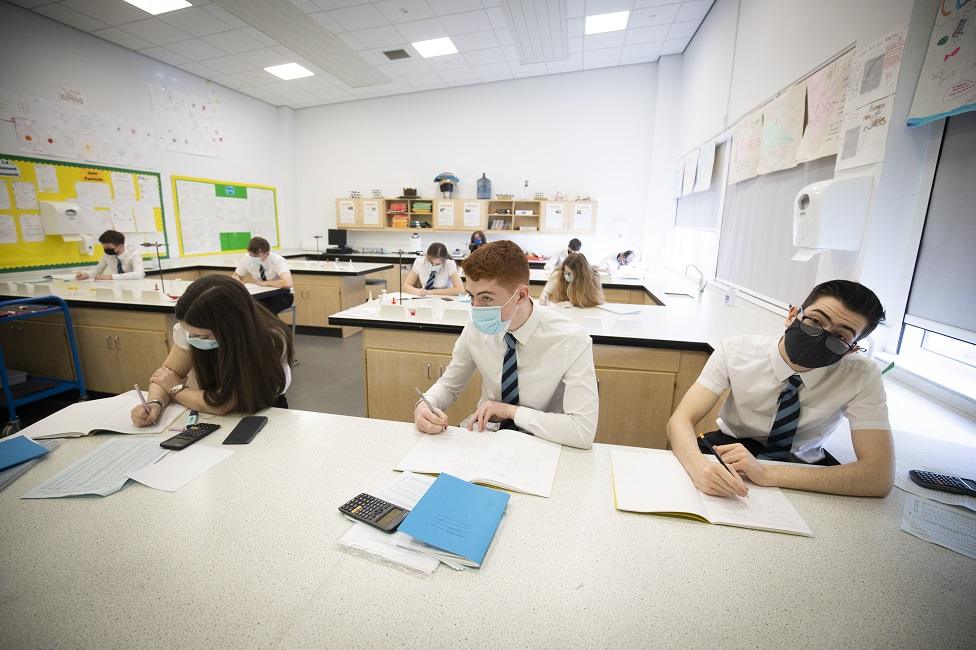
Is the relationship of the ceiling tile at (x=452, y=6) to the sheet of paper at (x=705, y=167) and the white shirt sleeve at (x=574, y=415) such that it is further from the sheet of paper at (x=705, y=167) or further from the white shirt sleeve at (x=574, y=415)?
the white shirt sleeve at (x=574, y=415)

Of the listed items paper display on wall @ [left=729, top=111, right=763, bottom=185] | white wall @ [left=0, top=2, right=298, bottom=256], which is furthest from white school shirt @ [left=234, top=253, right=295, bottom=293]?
paper display on wall @ [left=729, top=111, right=763, bottom=185]

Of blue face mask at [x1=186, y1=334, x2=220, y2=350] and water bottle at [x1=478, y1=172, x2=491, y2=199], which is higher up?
water bottle at [x1=478, y1=172, x2=491, y2=199]

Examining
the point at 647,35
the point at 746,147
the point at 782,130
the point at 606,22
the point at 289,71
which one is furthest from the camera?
the point at 289,71

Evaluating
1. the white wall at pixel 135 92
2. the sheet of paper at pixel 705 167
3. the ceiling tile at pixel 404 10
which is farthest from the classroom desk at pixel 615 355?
the white wall at pixel 135 92

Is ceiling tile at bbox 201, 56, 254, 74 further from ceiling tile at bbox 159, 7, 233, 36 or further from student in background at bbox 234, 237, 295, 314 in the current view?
student in background at bbox 234, 237, 295, 314

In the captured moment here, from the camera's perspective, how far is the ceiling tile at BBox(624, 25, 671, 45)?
456 cm

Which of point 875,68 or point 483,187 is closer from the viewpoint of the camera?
point 875,68

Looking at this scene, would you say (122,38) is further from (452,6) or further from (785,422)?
(785,422)

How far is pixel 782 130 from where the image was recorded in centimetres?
252

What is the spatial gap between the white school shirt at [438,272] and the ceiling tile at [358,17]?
251cm

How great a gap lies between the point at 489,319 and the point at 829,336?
98 centimetres

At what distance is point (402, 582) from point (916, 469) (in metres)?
1.41

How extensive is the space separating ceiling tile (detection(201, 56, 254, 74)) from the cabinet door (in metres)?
5.97

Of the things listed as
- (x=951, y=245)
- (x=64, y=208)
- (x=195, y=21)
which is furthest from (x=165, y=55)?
(x=951, y=245)
